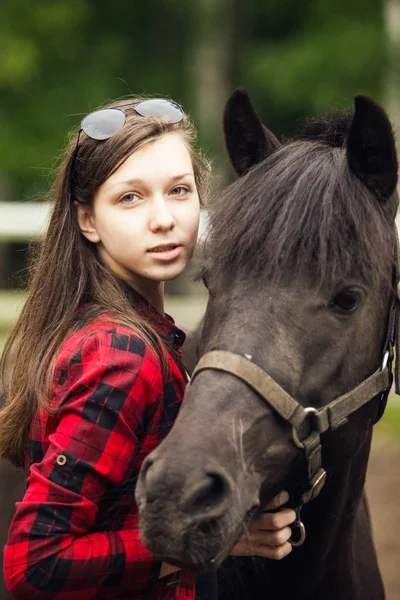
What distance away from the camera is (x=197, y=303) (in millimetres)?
8820

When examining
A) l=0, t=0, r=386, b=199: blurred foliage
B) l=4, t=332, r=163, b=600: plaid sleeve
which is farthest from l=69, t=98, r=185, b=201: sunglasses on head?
l=0, t=0, r=386, b=199: blurred foliage

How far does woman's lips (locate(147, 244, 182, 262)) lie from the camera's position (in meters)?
2.56

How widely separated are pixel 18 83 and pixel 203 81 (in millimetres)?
3228

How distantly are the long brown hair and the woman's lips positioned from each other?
0.13 m

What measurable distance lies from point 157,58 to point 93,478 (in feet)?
51.5

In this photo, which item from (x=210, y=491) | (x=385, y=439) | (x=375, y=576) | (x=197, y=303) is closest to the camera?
(x=210, y=491)

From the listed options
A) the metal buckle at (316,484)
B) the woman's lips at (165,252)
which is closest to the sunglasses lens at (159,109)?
the woman's lips at (165,252)

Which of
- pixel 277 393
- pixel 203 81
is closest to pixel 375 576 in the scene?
pixel 277 393

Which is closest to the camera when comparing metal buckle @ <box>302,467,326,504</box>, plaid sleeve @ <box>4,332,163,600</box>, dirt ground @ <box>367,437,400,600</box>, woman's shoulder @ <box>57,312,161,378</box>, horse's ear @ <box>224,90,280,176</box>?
plaid sleeve @ <box>4,332,163,600</box>

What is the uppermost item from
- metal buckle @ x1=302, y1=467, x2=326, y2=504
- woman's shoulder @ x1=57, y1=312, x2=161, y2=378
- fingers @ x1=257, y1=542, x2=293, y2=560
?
woman's shoulder @ x1=57, y1=312, x2=161, y2=378

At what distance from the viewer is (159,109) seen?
2701 millimetres

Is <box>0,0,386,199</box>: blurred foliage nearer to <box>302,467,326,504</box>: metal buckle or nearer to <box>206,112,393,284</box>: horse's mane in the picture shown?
<box>206,112,393,284</box>: horse's mane

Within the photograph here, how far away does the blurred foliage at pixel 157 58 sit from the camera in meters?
14.4

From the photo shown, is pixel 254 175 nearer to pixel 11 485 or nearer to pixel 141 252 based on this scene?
pixel 141 252
